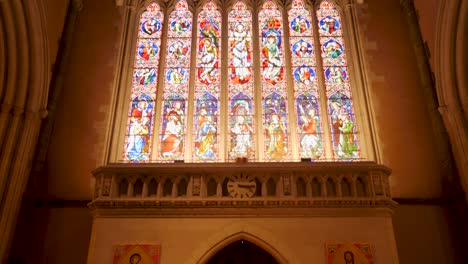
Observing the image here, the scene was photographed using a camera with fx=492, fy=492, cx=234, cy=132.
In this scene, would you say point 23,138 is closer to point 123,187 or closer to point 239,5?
point 123,187

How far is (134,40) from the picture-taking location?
9.26m

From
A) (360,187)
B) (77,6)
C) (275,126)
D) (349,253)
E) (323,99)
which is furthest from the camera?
(77,6)

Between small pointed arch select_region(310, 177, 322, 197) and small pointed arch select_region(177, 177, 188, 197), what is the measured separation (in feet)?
5.95

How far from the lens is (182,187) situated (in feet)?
23.1

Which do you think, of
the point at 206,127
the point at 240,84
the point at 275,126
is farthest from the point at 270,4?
the point at 206,127

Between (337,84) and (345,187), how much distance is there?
242 centimetres

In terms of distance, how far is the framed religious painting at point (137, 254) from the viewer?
20.9ft

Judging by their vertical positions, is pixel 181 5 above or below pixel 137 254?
above

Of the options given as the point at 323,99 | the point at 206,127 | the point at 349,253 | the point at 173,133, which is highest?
the point at 323,99

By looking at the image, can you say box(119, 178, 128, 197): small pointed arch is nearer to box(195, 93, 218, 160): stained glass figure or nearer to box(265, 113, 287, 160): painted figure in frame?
box(195, 93, 218, 160): stained glass figure

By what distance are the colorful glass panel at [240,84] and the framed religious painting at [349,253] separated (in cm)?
226

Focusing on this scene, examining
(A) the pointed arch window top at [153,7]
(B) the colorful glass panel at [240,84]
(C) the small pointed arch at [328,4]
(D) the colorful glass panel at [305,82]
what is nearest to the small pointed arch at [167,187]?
(B) the colorful glass panel at [240,84]

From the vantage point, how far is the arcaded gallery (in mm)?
6656

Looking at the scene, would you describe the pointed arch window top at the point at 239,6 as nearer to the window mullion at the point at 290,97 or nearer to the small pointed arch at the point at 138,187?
the window mullion at the point at 290,97
